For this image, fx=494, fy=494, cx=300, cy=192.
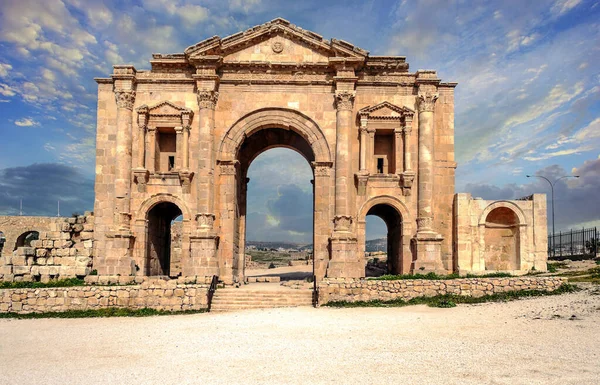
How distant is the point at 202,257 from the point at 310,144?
7.01 m

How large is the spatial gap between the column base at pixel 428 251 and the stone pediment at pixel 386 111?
18.2 feet

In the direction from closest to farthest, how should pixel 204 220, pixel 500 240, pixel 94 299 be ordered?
pixel 94 299 < pixel 204 220 < pixel 500 240

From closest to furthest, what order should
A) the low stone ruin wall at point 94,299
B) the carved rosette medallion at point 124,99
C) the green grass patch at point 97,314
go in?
the green grass patch at point 97,314, the low stone ruin wall at point 94,299, the carved rosette medallion at point 124,99

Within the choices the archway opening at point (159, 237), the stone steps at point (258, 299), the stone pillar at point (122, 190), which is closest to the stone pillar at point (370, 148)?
the stone steps at point (258, 299)

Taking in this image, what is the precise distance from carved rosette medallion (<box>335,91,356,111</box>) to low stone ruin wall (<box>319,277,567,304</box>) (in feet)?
26.9

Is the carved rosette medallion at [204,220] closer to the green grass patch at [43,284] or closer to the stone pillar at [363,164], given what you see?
the green grass patch at [43,284]

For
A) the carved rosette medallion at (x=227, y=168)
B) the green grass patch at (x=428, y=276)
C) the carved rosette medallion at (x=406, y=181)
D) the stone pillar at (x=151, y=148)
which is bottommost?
the green grass patch at (x=428, y=276)

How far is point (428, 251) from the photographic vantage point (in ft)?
71.1

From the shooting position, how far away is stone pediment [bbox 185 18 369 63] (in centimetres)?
2227

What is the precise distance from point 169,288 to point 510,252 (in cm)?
1529

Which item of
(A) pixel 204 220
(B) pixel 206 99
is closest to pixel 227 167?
(A) pixel 204 220

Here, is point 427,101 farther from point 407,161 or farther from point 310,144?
point 310,144

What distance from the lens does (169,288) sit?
17609 mm

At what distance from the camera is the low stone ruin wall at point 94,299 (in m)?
17.3
